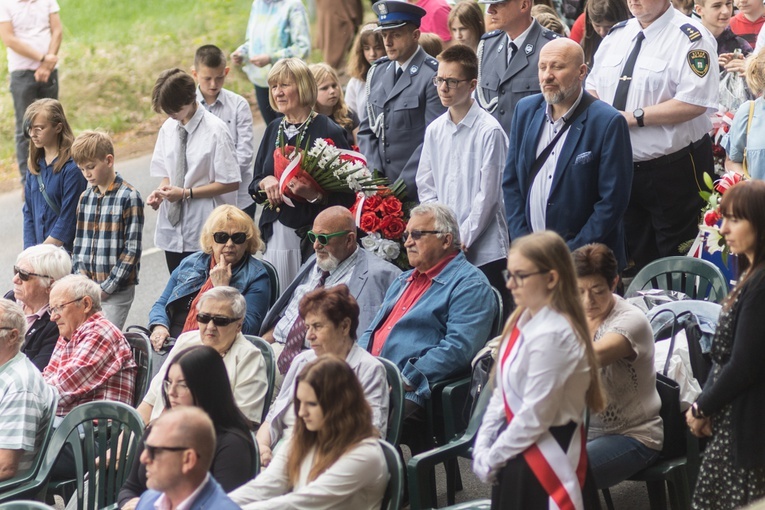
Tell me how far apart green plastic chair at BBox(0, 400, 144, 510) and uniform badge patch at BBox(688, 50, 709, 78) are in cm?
384

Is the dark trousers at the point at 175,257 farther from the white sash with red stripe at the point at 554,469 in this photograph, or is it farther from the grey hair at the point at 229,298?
the white sash with red stripe at the point at 554,469

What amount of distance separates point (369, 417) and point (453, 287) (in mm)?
1559

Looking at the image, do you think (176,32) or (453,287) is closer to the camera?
(453,287)

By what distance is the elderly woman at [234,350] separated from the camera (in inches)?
224

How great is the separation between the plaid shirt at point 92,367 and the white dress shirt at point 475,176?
2.09m

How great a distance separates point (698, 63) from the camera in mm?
6848

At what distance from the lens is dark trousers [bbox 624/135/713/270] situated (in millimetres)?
7047

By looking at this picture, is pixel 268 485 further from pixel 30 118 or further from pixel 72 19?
pixel 72 19

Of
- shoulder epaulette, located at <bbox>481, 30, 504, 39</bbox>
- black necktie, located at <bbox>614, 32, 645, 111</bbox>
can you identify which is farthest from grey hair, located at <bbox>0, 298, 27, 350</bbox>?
black necktie, located at <bbox>614, 32, 645, 111</bbox>

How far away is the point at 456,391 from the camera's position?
18.5 feet

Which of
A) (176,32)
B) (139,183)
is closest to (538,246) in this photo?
(139,183)

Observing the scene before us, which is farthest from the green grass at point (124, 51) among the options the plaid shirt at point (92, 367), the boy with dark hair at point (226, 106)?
the plaid shirt at point (92, 367)

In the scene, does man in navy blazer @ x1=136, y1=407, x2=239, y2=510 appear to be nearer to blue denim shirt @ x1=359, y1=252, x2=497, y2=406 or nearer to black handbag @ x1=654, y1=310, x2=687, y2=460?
blue denim shirt @ x1=359, y1=252, x2=497, y2=406

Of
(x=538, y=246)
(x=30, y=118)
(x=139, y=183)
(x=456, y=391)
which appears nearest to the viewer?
(x=538, y=246)
